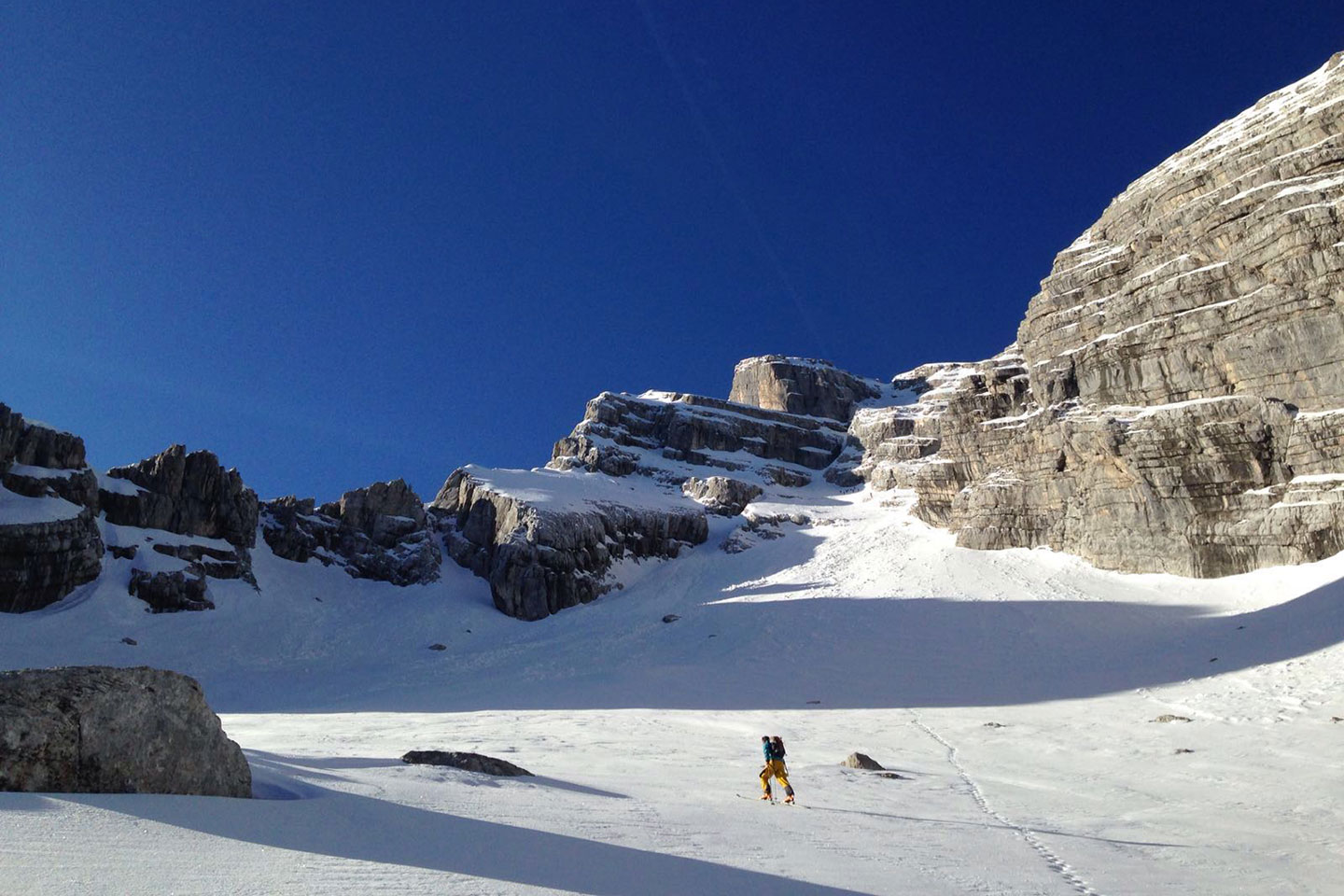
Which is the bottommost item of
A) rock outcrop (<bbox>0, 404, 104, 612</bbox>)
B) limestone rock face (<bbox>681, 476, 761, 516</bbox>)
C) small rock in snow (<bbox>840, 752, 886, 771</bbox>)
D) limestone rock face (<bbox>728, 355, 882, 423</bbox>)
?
small rock in snow (<bbox>840, 752, 886, 771</bbox>)

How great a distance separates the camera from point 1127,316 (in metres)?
Answer: 48.5

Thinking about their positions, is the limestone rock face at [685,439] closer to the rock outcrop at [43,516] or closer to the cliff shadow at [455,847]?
the rock outcrop at [43,516]

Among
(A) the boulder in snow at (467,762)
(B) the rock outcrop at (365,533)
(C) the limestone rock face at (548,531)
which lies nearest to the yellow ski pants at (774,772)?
(A) the boulder in snow at (467,762)

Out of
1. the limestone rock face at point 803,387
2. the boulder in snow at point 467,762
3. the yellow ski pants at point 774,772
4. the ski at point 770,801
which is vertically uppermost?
the limestone rock face at point 803,387

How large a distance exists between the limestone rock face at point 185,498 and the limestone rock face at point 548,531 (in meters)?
16.7

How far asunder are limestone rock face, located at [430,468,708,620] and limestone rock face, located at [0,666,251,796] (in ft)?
161

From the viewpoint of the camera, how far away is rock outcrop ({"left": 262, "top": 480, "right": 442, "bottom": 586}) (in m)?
60.8

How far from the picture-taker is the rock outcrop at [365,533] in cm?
6078

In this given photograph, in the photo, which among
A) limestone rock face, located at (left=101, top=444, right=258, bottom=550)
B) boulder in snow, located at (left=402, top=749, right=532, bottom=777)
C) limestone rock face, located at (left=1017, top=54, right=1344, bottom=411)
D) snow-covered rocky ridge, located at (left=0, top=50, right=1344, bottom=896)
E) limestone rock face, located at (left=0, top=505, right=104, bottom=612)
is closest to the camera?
snow-covered rocky ridge, located at (left=0, top=50, right=1344, bottom=896)

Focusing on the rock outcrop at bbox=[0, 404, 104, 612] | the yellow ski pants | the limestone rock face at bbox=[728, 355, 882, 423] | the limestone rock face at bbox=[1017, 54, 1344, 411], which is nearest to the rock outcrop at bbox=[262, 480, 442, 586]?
the rock outcrop at bbox=[0, 404, 104, 612]

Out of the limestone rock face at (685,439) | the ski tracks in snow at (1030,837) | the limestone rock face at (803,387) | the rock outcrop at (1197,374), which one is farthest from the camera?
the limestone rock face at (803,387)

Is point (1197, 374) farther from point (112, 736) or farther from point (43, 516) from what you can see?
point (43, 516)

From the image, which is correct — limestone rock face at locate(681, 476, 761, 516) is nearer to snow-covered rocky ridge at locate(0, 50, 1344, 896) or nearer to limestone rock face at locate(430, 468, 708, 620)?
snow-covered rocky ridge at locate(0, 50, 1344, 896)

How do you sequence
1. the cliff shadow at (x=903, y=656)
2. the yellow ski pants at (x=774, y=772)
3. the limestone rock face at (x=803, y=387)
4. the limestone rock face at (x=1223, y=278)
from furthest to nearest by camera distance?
the limestone rock face at (x=803, y=387), the limestone rock face at (x=1223, y=278), the cliff shadow at (x=903, y=656), the yellow ski pants at (x=774, y=772)
